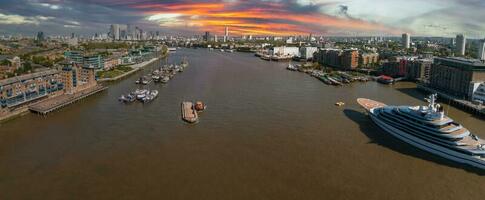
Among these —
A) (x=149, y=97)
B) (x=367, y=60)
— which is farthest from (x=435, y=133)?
(x=367, y=60)

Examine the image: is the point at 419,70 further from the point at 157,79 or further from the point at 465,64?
the point at 157,79

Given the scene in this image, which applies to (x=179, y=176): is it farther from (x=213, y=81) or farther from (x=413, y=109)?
(x=213, y=81)

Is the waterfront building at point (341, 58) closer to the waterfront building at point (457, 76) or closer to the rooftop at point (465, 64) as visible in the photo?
the waterfront building at point (457, 76)

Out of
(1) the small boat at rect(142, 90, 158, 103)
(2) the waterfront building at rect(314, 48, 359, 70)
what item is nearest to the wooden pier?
(1) the small boat at rect(142, 90, 158, 103)

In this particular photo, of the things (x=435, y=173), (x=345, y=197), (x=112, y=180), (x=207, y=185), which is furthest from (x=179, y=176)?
(x=435, y=173)

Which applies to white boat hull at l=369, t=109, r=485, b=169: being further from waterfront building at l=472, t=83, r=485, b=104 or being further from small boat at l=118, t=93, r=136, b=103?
small boat at l=118, t=93, r=136, b=103

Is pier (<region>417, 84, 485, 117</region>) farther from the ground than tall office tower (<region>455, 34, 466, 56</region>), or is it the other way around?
A: tall office tower (<region>455, 34, 466, 56</region>)

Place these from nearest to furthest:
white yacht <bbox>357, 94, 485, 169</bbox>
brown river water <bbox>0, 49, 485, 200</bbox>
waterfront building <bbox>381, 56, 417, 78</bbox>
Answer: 1. brown river water <bbox>0, 49, 485, 200</bbox>
2. white yacht <bbox>357, 94, 485, 169</bbox>
3. waterfront building <bbox>381, 56, 417, 78</bbox>
